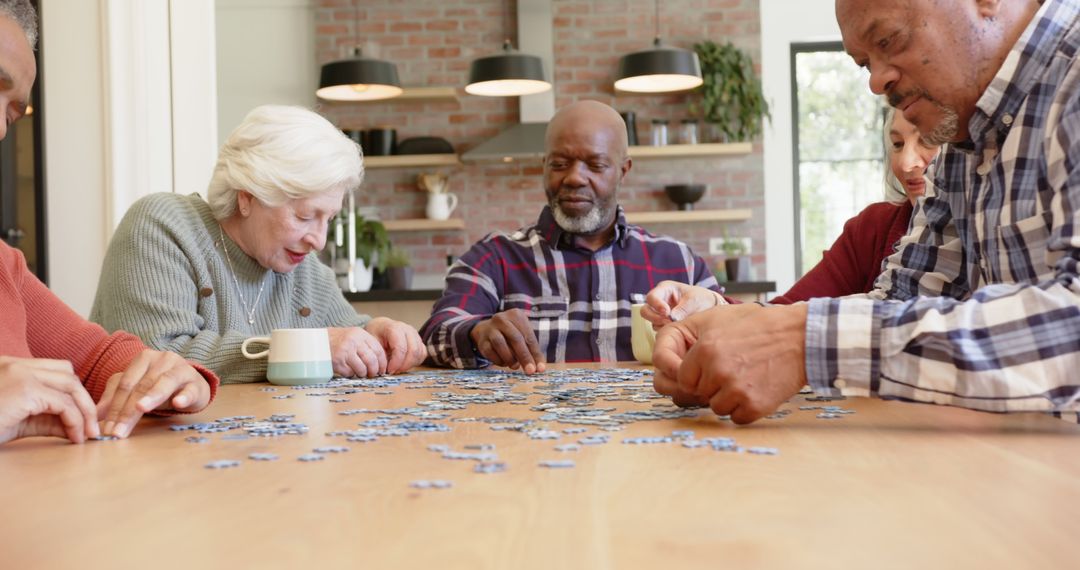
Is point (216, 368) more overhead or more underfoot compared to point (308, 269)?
more underfoot

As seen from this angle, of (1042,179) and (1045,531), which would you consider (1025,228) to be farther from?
(1045,531)

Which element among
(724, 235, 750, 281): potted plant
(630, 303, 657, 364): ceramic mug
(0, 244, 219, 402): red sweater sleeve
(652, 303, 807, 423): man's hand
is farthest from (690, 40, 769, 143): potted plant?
(652, 303, 807, 423): man's hand

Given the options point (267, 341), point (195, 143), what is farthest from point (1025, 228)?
point (195, 143)

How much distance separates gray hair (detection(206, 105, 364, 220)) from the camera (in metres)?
2.50

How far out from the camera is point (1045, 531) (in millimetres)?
724

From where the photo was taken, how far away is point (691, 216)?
7539mm

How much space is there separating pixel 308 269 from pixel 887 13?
180 centimetres

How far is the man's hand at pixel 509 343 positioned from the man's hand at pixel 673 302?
0.29m

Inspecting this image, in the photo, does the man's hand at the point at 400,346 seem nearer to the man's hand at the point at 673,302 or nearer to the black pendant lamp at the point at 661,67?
the man's hand at the point at 673,302

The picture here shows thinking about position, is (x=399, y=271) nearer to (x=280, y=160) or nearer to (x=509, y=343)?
(x=280, y=160)

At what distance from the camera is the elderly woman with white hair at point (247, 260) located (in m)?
2.21

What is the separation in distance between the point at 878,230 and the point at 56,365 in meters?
2.22

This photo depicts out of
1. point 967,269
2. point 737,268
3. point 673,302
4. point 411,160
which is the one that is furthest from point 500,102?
point 967,269

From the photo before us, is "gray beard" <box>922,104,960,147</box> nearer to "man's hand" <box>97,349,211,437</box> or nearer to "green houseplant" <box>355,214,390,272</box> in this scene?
"man's hand" <box>97,349,211,437</box>
